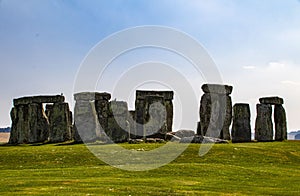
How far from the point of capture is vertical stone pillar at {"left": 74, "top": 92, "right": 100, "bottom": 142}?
4531cm

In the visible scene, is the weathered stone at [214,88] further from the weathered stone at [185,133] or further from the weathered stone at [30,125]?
the weathered stone at [30,125]

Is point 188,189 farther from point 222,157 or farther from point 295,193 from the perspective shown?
point 222,157

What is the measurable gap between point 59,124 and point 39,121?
4475 millimetres

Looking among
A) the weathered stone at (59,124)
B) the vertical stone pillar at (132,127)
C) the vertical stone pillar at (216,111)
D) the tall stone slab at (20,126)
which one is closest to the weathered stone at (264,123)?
the vertical stone pillar at (216,111)

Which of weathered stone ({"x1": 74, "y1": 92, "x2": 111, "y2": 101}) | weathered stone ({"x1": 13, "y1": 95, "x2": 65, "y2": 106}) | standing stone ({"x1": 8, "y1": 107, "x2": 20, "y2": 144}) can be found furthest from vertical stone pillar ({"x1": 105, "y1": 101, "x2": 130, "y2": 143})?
standing stone ({"x1": 8, "y1": 107, "x2": 20, "y2": 144})

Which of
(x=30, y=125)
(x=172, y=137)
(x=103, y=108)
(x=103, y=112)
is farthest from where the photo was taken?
(x=30, y=125)

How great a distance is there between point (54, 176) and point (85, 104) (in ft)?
70.7

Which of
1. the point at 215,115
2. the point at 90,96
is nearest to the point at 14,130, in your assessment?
the point at 90,96

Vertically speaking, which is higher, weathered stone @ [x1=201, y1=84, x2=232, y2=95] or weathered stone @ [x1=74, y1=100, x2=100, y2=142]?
weathered stone @ [x1=201, y1=84, x2=232, y2=95]

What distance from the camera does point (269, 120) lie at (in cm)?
4947

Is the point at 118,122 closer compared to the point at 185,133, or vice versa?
the point at 118,122

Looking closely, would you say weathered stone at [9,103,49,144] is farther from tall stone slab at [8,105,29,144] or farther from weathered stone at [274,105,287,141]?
weathered stone at [274,105,287,141]

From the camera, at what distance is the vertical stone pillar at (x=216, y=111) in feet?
162

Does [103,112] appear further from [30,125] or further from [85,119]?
[30,125]
